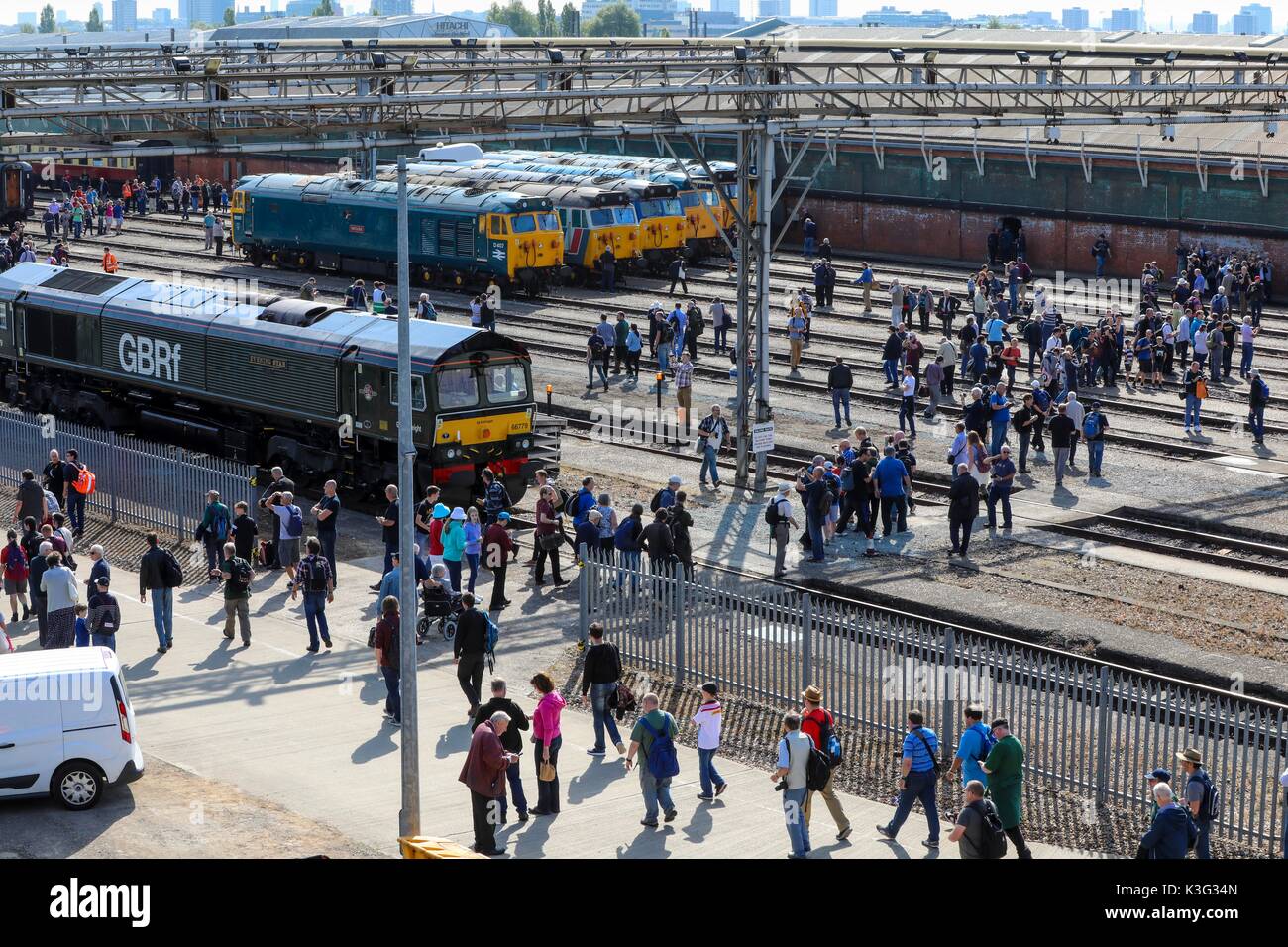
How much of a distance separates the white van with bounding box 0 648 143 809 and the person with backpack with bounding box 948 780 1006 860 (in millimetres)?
7680

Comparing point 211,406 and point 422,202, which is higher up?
point 422,202

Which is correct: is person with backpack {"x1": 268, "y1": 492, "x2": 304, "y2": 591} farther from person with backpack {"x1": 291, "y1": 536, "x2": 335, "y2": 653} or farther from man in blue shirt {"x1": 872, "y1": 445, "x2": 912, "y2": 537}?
man in blue shirt {"x1": 872, "y1": 445, "x2": 912, "y2": 537}

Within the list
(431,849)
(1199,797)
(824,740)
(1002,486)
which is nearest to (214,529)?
(824,740)

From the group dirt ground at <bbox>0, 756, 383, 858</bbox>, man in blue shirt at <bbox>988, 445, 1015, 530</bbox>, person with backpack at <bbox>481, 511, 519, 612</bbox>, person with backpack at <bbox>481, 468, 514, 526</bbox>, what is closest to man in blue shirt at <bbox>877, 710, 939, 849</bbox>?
dirt ground at <bbox>0, 756, 383, 858</bbox>

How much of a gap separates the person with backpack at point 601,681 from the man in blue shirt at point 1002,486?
10.7 m

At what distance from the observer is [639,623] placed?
2056cm

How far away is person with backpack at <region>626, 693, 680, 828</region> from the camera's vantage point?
15414 millimetres

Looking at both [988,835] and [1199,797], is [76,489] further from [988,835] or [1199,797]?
[1199,797]

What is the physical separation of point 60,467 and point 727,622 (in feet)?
41.5

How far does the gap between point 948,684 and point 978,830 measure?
4112mm

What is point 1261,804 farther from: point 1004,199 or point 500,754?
point 1004,199

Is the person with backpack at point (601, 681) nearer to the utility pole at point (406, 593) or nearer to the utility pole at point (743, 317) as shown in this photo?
the utility pole at point (406, 593)

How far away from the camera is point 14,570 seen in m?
22.3

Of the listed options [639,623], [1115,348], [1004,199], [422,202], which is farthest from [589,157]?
[639,623]
